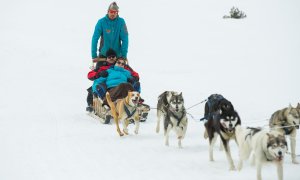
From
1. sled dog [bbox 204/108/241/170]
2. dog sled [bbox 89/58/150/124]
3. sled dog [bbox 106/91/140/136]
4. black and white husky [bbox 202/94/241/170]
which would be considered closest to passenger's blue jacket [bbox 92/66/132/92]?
dog sled [bbox 89/58/150/124]

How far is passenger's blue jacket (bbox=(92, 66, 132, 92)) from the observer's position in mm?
10180

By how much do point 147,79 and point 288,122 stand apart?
32.6 ft

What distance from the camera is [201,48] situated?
72.3 ft

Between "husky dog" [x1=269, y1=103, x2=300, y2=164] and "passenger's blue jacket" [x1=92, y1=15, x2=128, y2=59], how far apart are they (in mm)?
5066

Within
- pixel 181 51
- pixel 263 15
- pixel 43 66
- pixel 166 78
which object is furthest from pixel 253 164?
pixel 263 15

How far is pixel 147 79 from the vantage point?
1636 centimetres

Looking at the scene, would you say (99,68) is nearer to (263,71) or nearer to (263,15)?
(263,71)

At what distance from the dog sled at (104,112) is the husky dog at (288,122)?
3247 mm

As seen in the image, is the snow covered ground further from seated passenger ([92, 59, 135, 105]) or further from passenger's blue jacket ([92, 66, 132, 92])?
passenger's blue jacket ([92, 66, 132, 92])

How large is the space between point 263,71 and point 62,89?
21.4 feet

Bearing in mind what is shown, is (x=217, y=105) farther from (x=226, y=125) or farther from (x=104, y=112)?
(x=104, y=112)

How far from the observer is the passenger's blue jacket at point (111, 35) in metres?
10.9

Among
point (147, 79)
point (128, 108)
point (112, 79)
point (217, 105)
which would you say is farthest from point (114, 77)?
point (147, 79)

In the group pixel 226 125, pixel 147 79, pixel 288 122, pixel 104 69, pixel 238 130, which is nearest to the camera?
pixel 238 130
